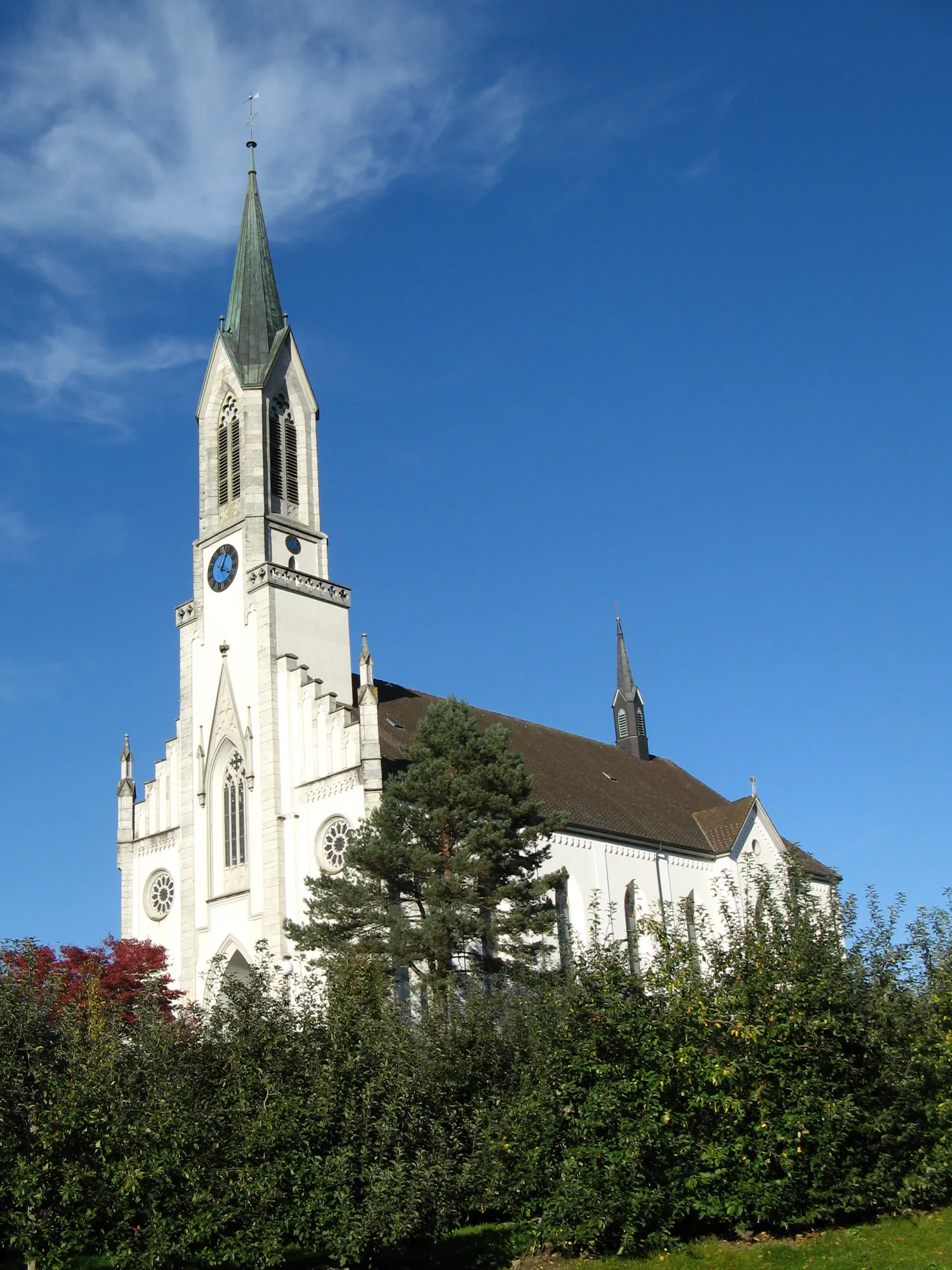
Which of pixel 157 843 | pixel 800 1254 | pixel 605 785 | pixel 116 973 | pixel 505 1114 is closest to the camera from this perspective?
pixel 800 1254

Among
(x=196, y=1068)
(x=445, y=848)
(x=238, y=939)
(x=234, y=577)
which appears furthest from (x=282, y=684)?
(x=196, y=1068)

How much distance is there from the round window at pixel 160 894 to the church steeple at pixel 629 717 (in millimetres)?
26183

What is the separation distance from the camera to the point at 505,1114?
23.4 meters

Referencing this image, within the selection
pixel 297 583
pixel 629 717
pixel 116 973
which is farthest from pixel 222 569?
pixel 629 717

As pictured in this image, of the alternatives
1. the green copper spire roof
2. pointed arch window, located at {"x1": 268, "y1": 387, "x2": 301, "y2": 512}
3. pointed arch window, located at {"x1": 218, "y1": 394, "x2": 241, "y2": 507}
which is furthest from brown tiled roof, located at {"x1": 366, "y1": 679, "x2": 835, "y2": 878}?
the green copper spire roof

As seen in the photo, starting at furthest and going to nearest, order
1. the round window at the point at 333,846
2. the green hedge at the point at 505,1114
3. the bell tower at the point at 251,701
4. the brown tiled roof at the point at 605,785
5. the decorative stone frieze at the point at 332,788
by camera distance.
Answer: the brown tiled roof at the point at 605,785 → the bell tower at the point at 251,701 → the decorative stone frieze at the point at 332,788 → the round window at the point at 333,846 → the green hedge at the point at 505,1114

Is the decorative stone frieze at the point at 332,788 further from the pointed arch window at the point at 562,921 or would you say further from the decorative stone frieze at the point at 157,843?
the decorative stone frieze at the point at 157,843

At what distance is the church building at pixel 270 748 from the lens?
42781 mm

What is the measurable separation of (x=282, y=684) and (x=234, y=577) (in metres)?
5.11

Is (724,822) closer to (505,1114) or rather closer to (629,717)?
(629,717)

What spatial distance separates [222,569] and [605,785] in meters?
18.4

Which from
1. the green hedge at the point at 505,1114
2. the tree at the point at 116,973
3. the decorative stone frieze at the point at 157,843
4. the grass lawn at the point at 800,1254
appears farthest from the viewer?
the decorative stone frieze at the point at 157,843

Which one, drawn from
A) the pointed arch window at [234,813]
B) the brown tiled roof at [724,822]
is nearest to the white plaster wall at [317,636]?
the pointed arch window at [234,813]

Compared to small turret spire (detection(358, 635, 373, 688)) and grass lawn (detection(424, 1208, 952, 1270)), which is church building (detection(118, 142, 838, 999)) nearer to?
small turret spire (detection(358, 635, 373, 688))
